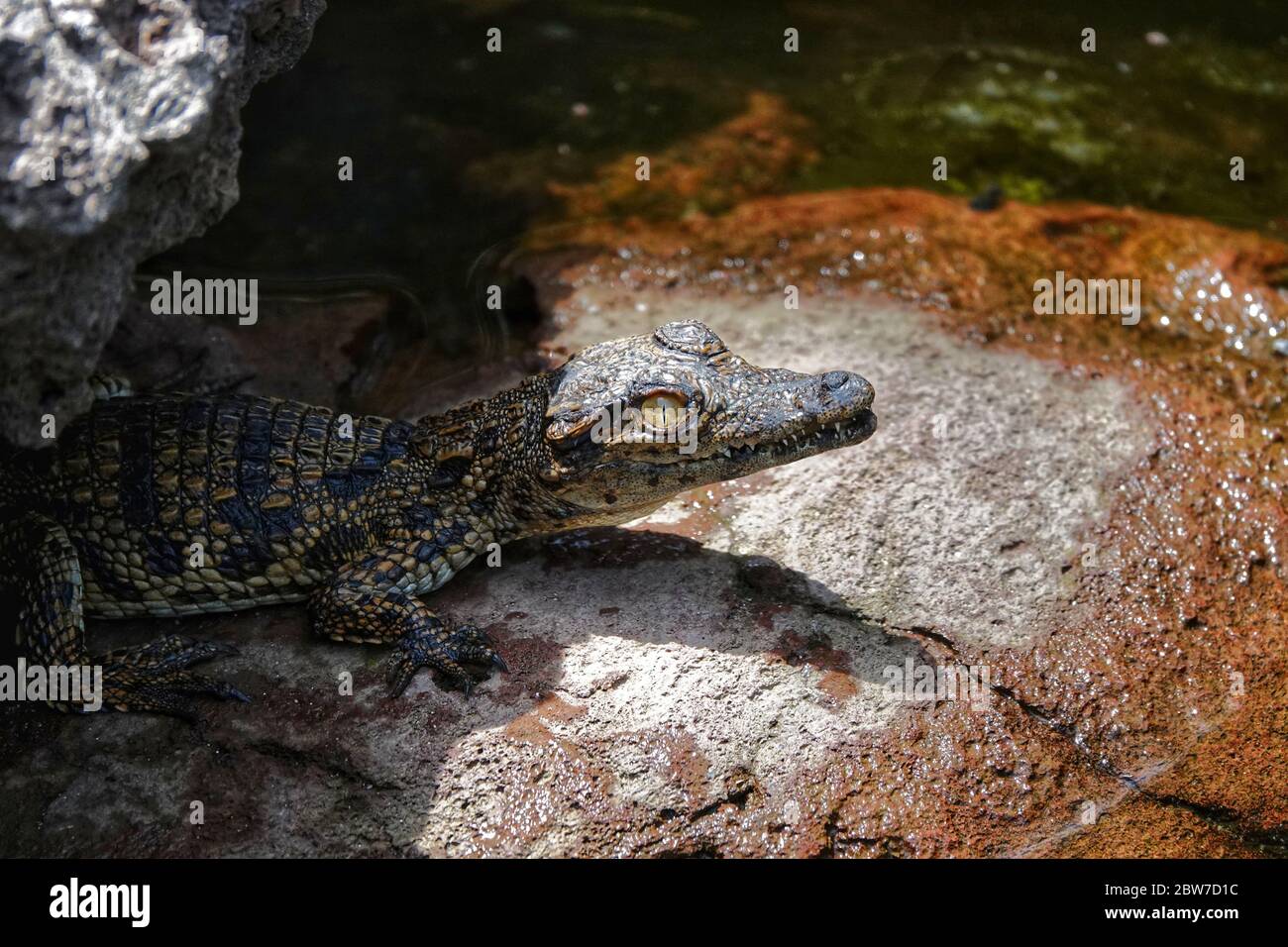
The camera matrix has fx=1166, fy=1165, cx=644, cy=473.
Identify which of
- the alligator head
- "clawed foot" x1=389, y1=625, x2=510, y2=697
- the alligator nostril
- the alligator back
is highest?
the alligator nostril

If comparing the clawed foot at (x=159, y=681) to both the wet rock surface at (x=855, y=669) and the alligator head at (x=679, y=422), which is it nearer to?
the wet rock surface at (x=855, y=669)

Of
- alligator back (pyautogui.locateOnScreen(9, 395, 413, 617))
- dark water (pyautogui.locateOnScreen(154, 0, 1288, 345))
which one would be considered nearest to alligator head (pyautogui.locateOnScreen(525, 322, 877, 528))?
alligator back (pyautogui.locateOnScreen(9, 395, 413, 617))

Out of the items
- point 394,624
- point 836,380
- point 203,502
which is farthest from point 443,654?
point 836,380

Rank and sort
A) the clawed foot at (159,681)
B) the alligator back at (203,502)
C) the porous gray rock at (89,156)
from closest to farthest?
the porous gray rock at (89,156) → the clawed foot at (159,681) → the alligator back at (203,502)

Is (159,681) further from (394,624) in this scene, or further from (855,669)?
(855,669)

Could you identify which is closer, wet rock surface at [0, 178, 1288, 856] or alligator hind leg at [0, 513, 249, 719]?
wet rock surface at [0, 178, 1288, 856]

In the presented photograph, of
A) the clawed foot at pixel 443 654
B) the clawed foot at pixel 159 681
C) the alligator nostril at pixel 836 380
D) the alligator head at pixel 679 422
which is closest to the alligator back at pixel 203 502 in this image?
the clawed foot at pixel 159 681

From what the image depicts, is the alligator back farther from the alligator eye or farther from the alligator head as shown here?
the alligator eye
